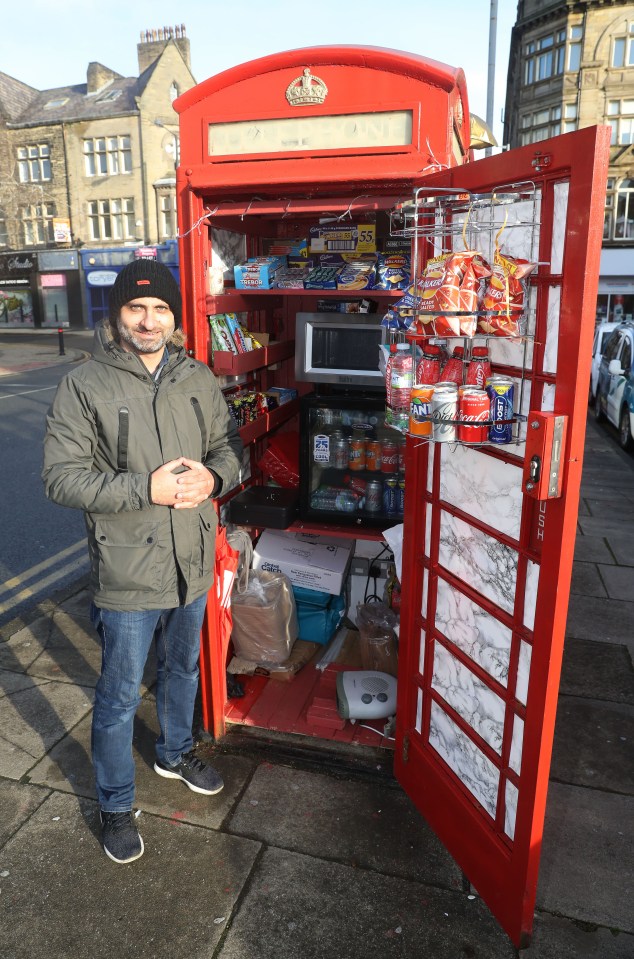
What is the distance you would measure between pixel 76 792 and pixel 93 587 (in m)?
1.22

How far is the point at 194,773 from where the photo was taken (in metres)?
3.19

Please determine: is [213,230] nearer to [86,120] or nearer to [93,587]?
[93,587]

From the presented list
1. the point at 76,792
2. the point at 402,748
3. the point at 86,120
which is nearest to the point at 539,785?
the point at 402,748

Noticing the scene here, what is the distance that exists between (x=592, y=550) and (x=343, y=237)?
4.22m

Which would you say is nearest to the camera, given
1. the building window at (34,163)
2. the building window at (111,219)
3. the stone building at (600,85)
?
the stone building at (600,85)

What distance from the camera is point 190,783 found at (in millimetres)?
3168

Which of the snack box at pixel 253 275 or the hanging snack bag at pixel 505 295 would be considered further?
the snack box at pixel 253 275

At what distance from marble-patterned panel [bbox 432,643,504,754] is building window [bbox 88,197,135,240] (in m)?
35.3

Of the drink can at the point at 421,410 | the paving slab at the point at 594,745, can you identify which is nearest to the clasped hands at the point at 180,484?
the drink can at the point at 421,410

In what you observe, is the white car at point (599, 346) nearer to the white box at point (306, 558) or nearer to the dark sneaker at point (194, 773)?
the white box at point (306, 558)

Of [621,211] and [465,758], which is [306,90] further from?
[621,211]

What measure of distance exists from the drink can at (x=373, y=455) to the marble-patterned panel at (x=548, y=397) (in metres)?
2.01

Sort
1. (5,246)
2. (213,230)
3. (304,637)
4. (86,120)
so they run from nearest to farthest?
1. (213,230)
2. (304,637)
3. (86,120)
4. (5,246)

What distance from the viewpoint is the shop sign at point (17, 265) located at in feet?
116
